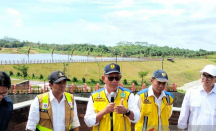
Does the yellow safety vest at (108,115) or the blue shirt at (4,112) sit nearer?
the blue shirt at (4,112)

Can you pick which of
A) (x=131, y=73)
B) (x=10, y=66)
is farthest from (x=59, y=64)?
(x=131, y=73)

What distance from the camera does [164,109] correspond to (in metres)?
2.81

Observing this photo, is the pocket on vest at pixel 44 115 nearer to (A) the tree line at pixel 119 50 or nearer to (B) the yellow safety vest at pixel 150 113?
(B) the yellow safety vest at pixel 150 113

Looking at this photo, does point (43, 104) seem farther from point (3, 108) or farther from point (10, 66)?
point (10, 66)

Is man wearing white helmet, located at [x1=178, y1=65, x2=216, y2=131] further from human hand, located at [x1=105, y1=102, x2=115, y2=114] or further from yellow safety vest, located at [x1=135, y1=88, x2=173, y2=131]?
human hand, located at [x1=105, y1=102, x2=115, y2=114]

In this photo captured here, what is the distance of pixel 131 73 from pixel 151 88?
47131mm

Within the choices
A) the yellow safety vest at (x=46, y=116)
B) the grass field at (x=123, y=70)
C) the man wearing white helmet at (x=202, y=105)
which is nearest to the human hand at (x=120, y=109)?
the yellow safety vest at (x=46, y=116)

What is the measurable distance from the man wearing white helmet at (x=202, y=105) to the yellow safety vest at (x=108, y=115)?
663 millimetres

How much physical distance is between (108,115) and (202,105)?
1128 mm

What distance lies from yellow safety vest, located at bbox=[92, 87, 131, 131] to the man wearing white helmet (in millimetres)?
663

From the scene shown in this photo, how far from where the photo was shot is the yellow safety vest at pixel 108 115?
252 centimetres

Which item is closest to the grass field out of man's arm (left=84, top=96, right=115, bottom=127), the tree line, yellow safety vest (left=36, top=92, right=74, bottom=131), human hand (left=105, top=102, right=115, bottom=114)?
the tree line

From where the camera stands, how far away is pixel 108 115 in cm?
254

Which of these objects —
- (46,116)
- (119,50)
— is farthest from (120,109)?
(119,50)
